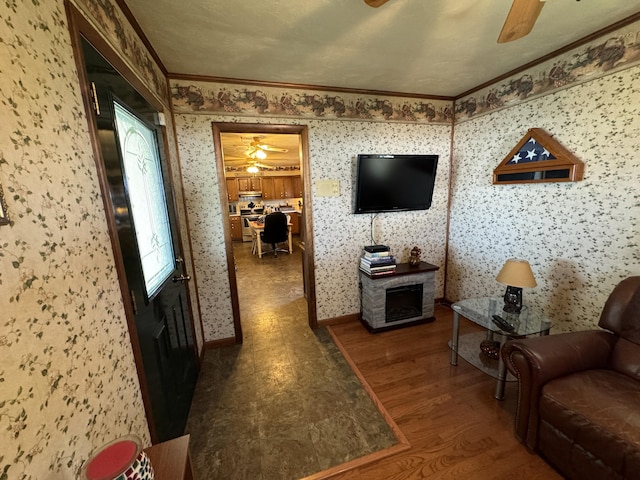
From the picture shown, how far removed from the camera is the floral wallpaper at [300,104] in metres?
2.17

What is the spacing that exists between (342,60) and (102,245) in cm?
197

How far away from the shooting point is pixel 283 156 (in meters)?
6.36

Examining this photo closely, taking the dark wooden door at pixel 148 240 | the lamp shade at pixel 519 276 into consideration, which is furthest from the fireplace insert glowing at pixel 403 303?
the dark wooden door at pixel 148 240

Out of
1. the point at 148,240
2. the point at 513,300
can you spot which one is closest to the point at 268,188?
the point at 148,240

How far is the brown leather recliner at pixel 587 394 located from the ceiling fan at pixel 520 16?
5.10 feet

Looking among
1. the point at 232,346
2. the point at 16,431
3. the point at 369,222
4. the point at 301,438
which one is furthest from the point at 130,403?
the point at 369,222

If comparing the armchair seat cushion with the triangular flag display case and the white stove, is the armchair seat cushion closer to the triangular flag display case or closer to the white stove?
the triangular flag display case

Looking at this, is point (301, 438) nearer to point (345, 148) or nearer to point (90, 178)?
point (90, 178)

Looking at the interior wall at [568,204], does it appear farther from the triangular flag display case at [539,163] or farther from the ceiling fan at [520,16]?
the ceiling fan at [520,16]

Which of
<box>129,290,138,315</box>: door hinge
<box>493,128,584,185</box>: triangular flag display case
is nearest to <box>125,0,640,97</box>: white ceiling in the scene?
<box>493,128,584,185</box>: triangular flag display case

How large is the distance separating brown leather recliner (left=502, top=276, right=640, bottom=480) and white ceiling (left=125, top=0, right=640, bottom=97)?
167 centimetres

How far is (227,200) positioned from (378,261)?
1592 millimetres

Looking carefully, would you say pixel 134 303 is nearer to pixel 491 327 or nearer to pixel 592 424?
pixel 592 424

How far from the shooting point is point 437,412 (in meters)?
1.73
